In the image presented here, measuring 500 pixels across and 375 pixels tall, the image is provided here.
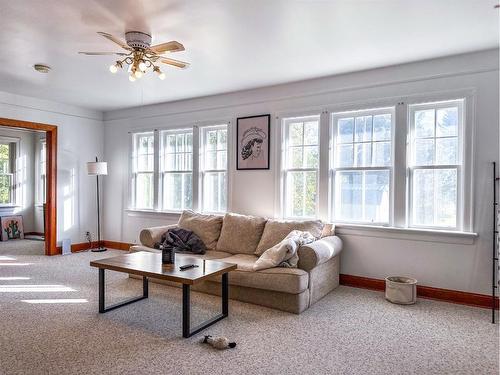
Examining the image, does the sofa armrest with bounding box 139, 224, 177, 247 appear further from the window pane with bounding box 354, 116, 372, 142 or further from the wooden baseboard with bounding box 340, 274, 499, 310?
the window pane with bounding box 354, 116, 372, 142

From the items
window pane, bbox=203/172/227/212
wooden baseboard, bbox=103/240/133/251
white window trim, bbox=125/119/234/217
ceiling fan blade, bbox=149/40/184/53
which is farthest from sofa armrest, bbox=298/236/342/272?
wooden baseboard, bbox=103/240/133/251

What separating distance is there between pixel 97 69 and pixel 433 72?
3.92 meters

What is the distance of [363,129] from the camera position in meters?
4.35

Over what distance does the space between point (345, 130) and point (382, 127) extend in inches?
17.7

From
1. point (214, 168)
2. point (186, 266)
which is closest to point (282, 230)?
point (186, 266)

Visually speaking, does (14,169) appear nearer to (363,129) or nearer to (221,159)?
(221,159)

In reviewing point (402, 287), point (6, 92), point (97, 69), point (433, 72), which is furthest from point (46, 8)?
point (402, 287)

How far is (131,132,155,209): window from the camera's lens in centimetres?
634

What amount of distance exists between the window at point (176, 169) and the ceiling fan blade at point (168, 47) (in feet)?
8.86

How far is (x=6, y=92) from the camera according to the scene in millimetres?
5398

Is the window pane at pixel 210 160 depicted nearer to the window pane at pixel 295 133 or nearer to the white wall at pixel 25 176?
the window pane at pixel 295 133

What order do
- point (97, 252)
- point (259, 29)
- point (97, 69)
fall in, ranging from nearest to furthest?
point (259, 29)
point (97, 69)
point (97, 252)

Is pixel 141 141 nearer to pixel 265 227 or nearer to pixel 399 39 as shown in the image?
pixel 265 227

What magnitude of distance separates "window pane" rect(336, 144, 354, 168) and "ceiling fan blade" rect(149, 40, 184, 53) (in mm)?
2375
